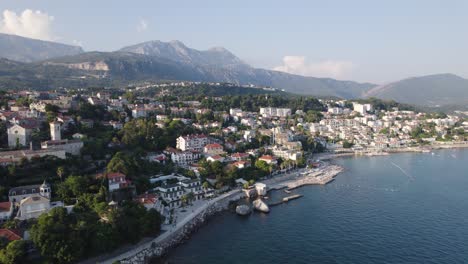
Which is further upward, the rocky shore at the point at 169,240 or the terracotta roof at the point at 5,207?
the terracotta roof at the point at 5,207

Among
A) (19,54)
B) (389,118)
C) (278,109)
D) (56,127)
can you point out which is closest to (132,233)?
(56,127)

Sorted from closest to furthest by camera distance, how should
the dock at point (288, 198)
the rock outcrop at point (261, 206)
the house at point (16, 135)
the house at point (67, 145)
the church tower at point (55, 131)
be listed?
the rock outcrop at point (261, 206)
the house at point (67, 145)
the house at point (16, 135)
the dock at point (288, 198)
the church tower at point (55, 131)

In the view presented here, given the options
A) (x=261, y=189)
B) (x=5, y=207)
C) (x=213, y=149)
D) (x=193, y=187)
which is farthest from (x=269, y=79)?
(x=5, y=207)

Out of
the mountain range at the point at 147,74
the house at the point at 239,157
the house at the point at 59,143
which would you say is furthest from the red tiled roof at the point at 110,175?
the mountain range at the point at 147,74

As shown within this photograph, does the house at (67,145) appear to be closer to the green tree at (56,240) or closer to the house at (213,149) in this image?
the green tree at (56,240)

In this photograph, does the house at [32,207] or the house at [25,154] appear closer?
the house at [32,207]

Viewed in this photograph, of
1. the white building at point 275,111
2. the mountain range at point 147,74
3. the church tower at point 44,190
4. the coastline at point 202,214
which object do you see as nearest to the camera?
the coastline at point 202,214

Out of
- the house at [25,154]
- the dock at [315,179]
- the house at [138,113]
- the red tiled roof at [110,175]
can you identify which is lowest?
the dock at [315,179]

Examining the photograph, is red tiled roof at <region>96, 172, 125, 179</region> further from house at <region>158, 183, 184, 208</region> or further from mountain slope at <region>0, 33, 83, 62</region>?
mountain slope at <region>0, 33, 83, 62</region>
